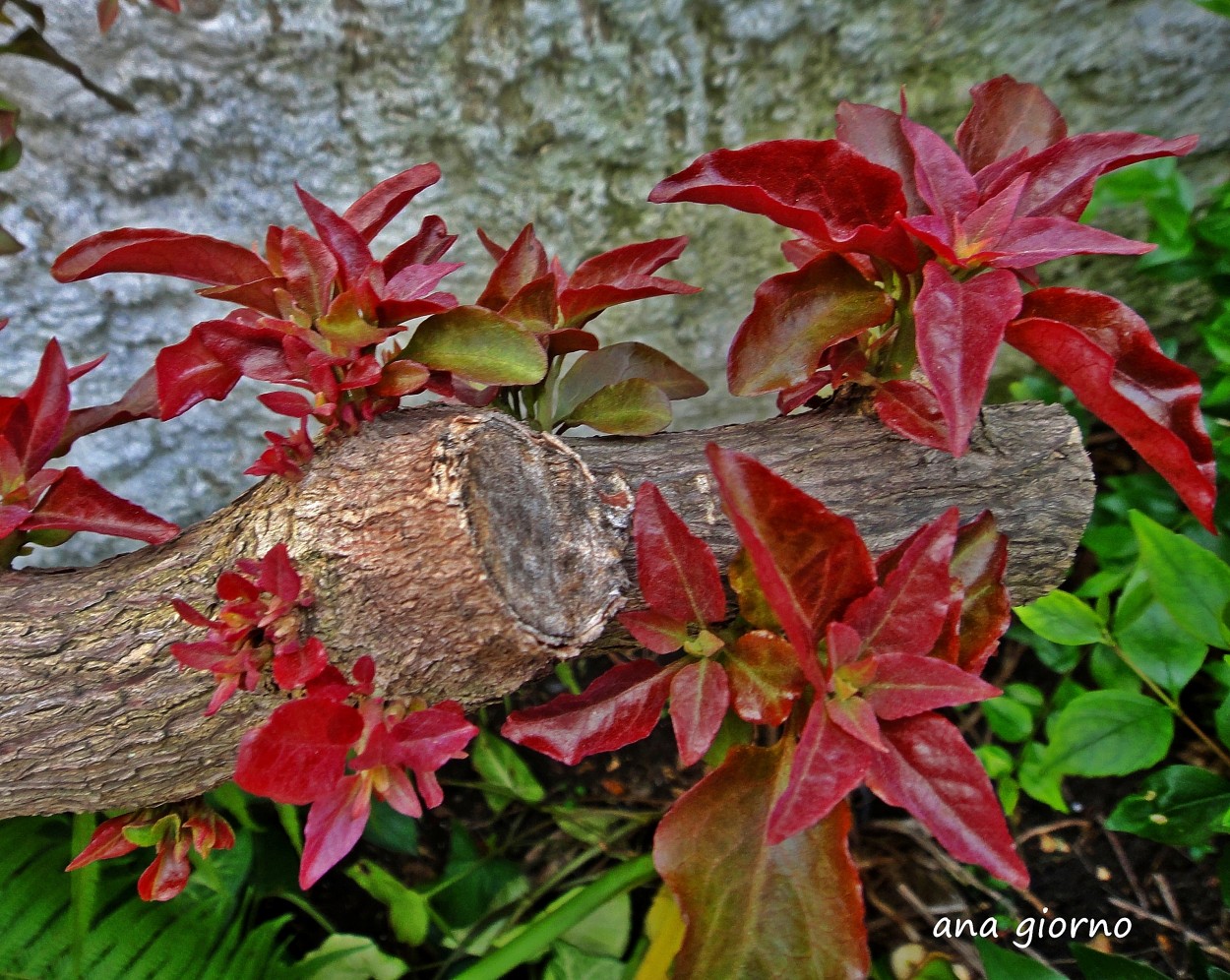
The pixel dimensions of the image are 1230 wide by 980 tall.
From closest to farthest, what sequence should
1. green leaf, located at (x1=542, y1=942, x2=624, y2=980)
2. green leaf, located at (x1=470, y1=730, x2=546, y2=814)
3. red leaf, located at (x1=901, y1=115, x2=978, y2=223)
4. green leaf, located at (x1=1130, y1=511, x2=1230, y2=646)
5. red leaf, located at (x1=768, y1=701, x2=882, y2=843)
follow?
red leaf, located at (x1=768, y1=701, x2=882, y2=843) < red leaf, located at (x1=901, y1=115, x2=978, y2=223) < green leaf, located at (x1=1130, y1=511, x2=1230, y2=646) < green leaf, located at (x1=542, y1=942, x2=624, y2=980) < green leaf, located at (x1=470, y1=730, x2=546, y2=814)

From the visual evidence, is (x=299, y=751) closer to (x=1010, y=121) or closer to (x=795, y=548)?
(x=795, y=548)

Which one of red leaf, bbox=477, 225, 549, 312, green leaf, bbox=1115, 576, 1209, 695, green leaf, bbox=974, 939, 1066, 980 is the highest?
red leaf, bbox=477, 225, 549, 312

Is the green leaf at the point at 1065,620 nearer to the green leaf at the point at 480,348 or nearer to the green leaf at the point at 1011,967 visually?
the green leaf at the point at 1011,967

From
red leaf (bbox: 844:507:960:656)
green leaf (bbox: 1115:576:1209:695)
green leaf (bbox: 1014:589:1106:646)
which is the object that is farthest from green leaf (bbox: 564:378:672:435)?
green leaf (bbox: 1115:576:1209:695)

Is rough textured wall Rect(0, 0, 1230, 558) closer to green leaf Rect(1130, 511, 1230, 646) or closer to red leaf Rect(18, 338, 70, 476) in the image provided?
red leaf Rect(18, 338, 70, 476)

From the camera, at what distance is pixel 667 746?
4.12 ft

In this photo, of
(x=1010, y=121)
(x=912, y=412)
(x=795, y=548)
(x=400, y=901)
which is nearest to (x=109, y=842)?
(x=400, y=901)

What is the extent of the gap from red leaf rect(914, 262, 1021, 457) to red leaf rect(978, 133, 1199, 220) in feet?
0.36

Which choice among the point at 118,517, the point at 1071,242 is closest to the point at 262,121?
the point at 118,517

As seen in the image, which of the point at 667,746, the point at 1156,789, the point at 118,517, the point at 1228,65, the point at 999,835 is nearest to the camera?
the point at 999,835

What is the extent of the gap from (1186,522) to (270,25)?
1268 millimetres

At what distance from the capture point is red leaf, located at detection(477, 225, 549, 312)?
2.33 feet

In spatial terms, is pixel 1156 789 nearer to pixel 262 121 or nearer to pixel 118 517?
pixel 118 517

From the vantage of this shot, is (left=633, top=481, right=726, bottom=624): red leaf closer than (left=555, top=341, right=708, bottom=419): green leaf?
Yes
